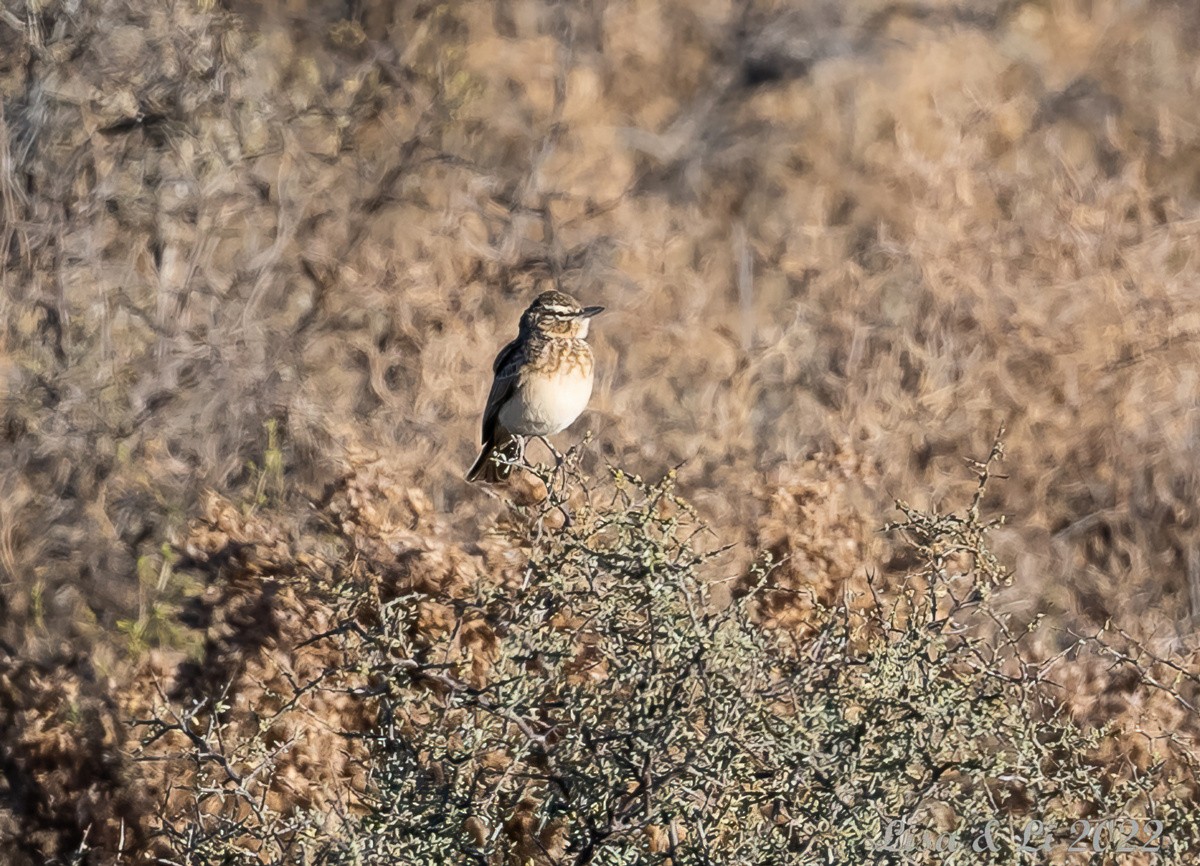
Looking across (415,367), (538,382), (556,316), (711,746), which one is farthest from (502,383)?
(711,746)

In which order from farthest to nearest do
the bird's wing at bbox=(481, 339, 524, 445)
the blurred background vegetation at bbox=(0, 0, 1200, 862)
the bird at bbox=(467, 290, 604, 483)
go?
the bird's wing at bbox=(481, 339, 524, 445)
the bird at bbox=(467, 290, 604, 483)
the blurred background vegetation at bbox=(0, 0, 1200, 862)

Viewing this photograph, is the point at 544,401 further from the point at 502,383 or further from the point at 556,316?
the point at 556,316

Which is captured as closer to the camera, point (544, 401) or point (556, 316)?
point (544, 401)

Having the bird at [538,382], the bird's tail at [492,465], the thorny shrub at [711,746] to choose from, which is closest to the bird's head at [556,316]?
the bird at [538,382]

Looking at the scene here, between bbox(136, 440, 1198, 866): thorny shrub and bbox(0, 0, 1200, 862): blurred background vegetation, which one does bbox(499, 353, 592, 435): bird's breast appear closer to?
bbox(0, 0, 1200, 862): blurred background vegetation

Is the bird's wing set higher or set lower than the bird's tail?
higher

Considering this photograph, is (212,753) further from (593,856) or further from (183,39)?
(183,39)

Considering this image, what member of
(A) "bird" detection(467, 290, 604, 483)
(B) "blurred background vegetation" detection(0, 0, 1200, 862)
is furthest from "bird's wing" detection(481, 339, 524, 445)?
(B) "blurred background vegetation" detection(0, 0, 1200, 862)
